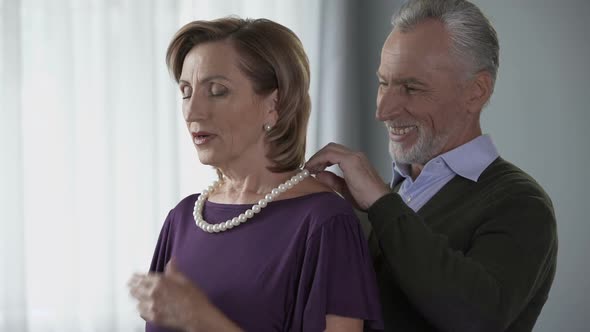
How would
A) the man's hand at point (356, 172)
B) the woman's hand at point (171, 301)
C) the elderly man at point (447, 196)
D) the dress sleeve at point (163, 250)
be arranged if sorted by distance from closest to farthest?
the woman's hand at point (171, 301) < the elderly man at point (447, 196) < the man's hand at point (356, 172) < the dress sleeve at point (163, 250)

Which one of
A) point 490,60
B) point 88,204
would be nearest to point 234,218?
point 490,60

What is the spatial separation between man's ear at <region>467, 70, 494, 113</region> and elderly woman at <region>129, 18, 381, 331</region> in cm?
46

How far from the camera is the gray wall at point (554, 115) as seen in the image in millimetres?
2709

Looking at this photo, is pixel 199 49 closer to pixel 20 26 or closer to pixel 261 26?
pixel 261 26

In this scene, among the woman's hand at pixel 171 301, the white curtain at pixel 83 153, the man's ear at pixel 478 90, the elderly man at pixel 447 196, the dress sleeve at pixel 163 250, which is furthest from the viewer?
the white curtain at pixel 83 153

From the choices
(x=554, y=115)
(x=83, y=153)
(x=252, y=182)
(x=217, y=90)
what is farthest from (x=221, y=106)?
(x=83, y=153)

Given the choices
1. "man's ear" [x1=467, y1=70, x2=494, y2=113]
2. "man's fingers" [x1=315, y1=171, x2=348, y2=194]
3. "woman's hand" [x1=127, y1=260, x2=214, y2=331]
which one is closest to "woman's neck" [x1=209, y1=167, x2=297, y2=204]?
A: "man's fingers" [x1=315, y1=171, x2=348, y2=194]

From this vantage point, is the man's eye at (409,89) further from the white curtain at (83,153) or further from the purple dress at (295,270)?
the white curtain at (83,153)

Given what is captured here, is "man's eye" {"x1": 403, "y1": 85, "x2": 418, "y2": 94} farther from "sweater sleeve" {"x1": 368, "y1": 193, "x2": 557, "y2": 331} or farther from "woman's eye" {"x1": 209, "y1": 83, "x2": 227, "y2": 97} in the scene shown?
"woman's eye" {"x1": 209, "y1": 83, "x2": 227, "y2": 97}

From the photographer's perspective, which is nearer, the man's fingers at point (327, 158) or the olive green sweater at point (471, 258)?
the olive green sweater at point (471, 258)

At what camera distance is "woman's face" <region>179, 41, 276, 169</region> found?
1495 mm

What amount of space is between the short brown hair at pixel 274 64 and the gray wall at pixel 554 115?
1486 mm

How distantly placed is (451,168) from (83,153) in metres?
1.98

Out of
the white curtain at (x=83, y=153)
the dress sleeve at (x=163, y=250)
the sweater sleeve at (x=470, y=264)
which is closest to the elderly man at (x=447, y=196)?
the sweater sleeve at (x=470, y=264)
